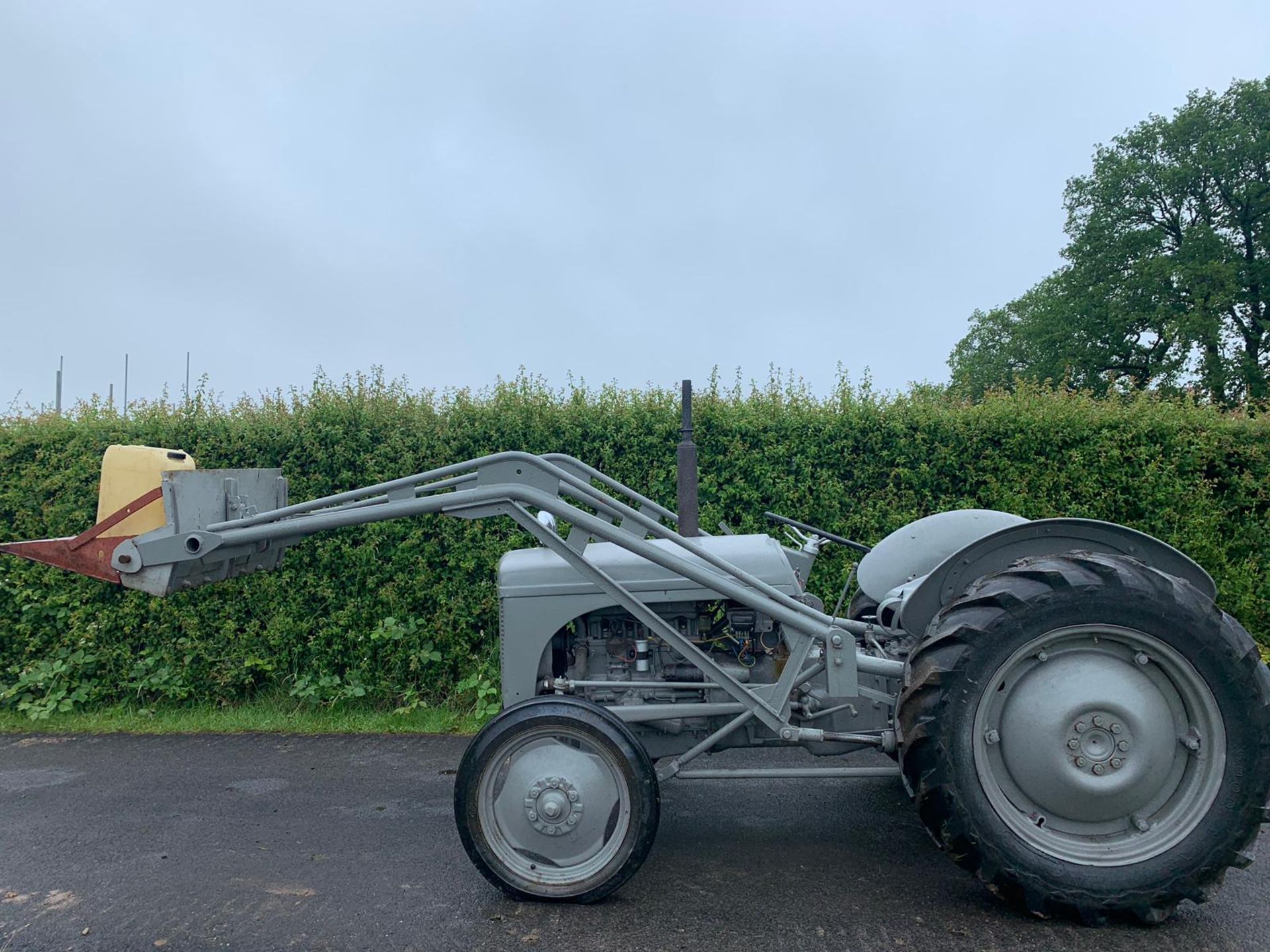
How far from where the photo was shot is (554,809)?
306 cm

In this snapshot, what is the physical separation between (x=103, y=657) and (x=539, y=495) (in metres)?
5.03

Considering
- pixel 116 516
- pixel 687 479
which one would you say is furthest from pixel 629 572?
pixel 116 516

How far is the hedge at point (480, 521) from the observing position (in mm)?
6129

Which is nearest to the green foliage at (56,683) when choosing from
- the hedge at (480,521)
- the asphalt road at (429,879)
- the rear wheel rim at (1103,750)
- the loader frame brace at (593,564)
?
the hedge at (480,521)

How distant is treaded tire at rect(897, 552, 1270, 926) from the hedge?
3.19 m

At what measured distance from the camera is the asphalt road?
292cm

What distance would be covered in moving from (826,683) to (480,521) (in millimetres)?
3573

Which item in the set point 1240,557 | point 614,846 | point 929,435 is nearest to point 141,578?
point 614,846

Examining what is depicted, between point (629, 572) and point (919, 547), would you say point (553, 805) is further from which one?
point (919, 547)

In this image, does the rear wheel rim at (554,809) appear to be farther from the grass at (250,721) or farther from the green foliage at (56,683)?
the green foliage at (56,683)

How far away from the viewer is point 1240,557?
6219 mm

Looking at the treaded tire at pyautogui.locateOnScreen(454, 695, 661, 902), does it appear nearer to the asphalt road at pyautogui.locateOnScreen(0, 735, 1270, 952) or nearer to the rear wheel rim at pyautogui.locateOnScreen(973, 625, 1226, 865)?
the asphalt road at pyautogui.locateOnScreen(0, 735, 1270, 952)

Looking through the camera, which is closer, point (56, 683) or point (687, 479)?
point (687, 479)

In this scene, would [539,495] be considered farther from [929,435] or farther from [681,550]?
[929,435]
